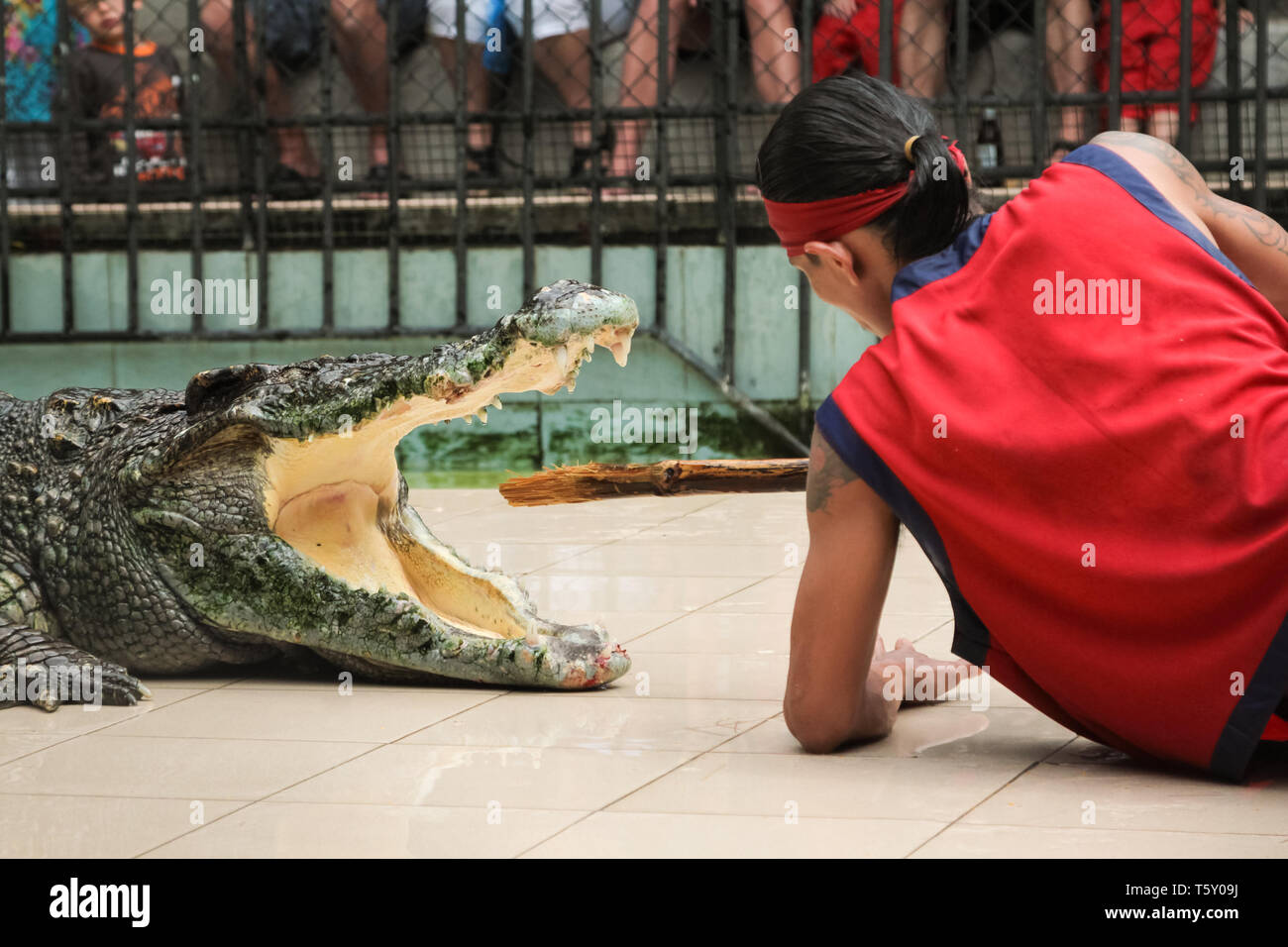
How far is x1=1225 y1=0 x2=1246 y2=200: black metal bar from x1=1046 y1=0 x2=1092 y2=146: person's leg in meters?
0.58

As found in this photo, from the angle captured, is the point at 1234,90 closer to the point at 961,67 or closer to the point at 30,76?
the point at 961,67

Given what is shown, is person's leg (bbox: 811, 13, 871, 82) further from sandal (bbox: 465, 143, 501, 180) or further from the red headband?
the red headband

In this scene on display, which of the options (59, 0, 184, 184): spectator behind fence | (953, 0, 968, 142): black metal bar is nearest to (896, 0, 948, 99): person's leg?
(953, 0, 968, 142): black metal bar

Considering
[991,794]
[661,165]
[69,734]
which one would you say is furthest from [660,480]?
[661,165]

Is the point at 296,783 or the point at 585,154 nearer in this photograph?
the point at 296,783

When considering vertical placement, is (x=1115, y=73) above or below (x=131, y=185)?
above

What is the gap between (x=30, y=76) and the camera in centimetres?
780

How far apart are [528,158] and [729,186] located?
35.6 inches

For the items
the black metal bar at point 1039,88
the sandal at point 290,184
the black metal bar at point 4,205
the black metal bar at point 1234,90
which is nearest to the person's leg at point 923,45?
the black metal bar at point 1039,88

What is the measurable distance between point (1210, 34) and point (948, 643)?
14.8ft

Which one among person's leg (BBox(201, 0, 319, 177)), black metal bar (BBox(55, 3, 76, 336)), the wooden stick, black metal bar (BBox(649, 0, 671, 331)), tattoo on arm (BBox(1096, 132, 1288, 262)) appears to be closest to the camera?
tattoo on arm (BBox(1096, 132, 1288, 262))

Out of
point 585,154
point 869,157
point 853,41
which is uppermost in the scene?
point 853,41

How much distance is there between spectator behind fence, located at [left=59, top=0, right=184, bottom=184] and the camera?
7516mm

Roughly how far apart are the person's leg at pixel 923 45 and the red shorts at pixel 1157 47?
69 cm
